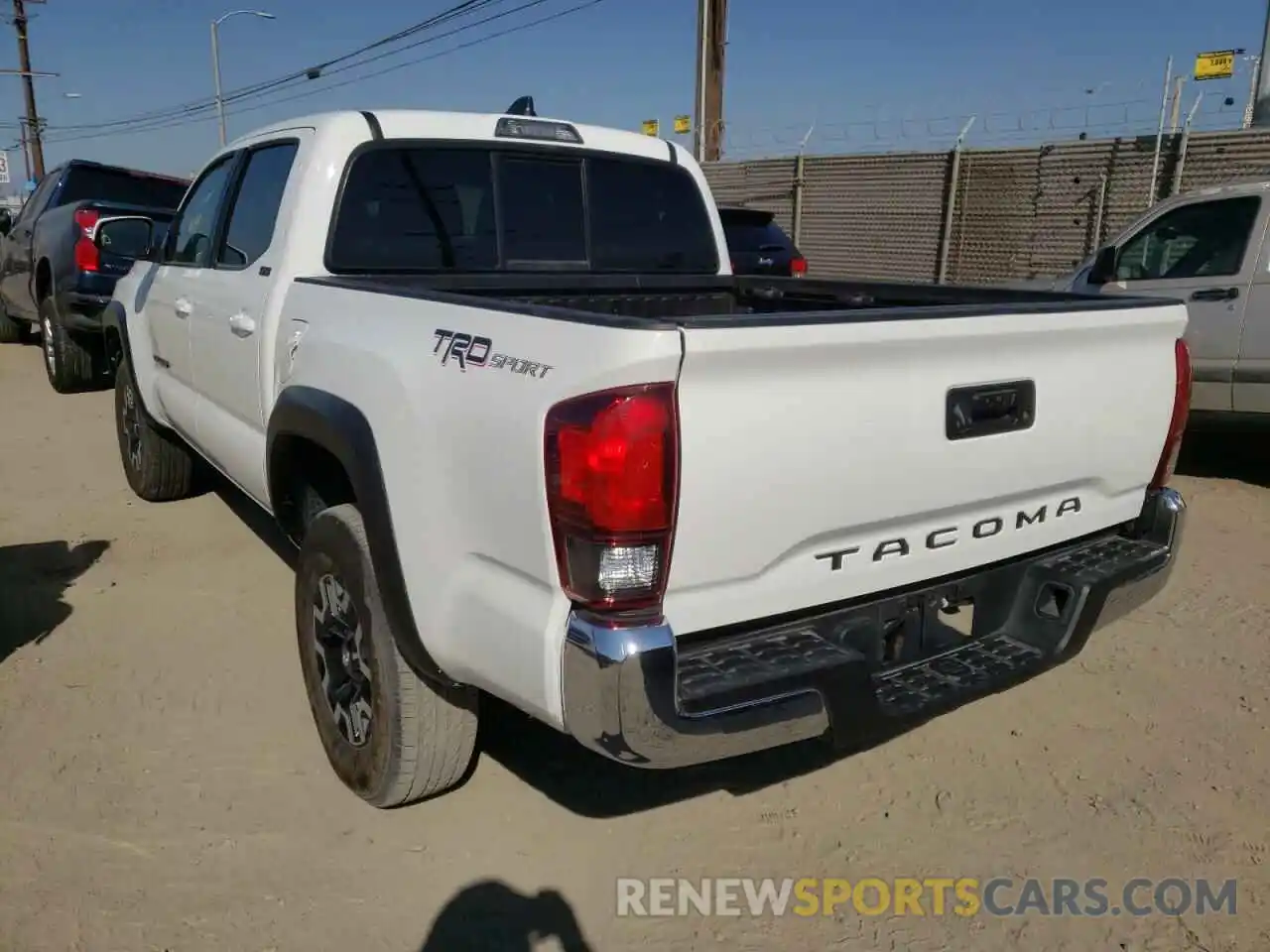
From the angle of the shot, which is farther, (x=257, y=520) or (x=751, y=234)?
(x=751, y=234)

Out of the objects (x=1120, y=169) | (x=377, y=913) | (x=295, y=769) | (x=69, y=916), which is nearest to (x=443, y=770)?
(x=377, y=913)

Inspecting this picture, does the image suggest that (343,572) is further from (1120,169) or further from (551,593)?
(1120,169)

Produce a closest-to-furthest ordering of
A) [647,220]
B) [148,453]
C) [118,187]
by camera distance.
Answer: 1. [647,220]
2. [148,453]
3. [118,187]

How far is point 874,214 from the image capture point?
16.4m

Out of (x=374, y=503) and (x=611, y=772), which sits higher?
(x=374, y=503)

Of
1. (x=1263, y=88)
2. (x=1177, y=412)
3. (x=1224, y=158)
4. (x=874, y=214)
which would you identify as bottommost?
(x=1177, y=412)

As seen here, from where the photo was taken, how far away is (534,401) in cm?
204

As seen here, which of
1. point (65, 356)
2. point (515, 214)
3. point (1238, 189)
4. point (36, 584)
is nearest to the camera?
point (515, 214)

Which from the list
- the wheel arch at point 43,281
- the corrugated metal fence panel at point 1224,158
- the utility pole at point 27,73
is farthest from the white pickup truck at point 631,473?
the utility pole at point 27,73

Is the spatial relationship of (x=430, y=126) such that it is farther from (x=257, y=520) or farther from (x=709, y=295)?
(x=257, y=520)

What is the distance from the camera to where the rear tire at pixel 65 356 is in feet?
31.2

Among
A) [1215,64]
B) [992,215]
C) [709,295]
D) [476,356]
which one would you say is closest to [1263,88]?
[1215,64]

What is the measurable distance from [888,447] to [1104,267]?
17.7 feet

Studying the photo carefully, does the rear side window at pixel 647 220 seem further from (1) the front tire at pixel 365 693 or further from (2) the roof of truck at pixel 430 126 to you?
(1) the front tire at pixel 365 693
